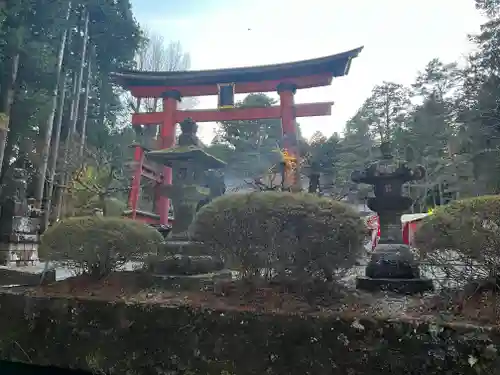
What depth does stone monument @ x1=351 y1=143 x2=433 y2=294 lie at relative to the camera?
15.8 feet

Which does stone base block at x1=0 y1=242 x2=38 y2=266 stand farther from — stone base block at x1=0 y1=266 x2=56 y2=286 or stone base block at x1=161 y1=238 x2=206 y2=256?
stone base block at x1=161 y1=238 x2=206 y2=256

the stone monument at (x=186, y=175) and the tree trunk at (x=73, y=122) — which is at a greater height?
the tree trunk at (x=73, y=122)

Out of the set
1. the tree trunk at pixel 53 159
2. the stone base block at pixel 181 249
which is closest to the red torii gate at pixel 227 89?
the tree trunk at pixel 53 159

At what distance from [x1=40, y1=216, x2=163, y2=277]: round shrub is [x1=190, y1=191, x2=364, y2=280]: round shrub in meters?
1.17

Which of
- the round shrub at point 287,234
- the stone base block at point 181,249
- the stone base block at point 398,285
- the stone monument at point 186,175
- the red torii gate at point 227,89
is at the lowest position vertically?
the stone base block at point 398,285

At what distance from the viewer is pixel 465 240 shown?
353 centimetres

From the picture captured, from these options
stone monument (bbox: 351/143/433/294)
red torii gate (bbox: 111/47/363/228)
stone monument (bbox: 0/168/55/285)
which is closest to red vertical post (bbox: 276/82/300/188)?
red torii gate (bbox: 111/47/363/228)

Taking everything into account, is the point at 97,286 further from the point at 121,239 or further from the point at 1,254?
the point at 1,254

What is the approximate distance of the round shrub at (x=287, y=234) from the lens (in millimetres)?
4078

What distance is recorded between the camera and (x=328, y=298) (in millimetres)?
3980

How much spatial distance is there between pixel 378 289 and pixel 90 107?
17.5m

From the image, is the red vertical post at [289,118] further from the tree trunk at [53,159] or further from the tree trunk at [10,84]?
the tree trunk at [10,84]

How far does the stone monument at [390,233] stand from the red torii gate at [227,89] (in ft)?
27.5

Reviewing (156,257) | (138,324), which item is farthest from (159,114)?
(138,324)
